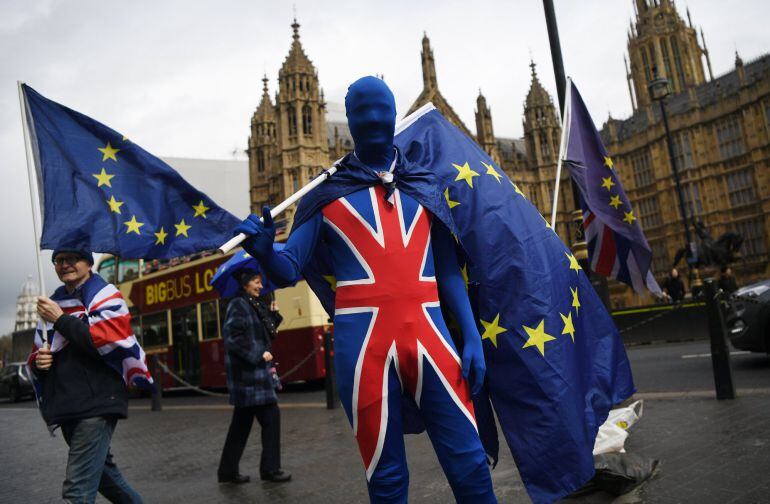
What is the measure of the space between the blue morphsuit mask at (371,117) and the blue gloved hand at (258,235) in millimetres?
549

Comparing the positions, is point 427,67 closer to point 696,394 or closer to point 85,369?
point 696,394

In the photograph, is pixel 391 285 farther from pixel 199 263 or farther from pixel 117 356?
pixel 199 263

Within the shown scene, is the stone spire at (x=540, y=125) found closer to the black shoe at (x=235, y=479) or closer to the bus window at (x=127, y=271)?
the bus window at (x=127, y=271)

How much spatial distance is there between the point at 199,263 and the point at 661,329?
12904mm

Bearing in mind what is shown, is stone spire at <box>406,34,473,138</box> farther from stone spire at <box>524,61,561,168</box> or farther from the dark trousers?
the dark trousers

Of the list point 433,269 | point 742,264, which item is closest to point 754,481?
point 433,269

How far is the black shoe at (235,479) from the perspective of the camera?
470cm

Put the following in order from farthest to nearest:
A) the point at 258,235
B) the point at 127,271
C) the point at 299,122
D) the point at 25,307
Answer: the point at 25,307
the point at 299,122
the point at 127,271
the point at 258,235

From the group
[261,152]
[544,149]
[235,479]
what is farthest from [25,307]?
[235,479]

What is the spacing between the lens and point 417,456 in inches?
196

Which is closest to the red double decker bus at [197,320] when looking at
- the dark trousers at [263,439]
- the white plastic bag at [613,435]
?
the dark trousers at [263,439]

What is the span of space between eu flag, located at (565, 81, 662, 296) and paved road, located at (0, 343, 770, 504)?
4.32 feet

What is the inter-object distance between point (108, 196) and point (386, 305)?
2.05 m

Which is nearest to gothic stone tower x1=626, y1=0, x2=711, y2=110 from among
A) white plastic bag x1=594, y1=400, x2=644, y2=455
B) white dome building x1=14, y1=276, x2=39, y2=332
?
white plastic bag x1=594, y1=400, x2=644, y2=455
